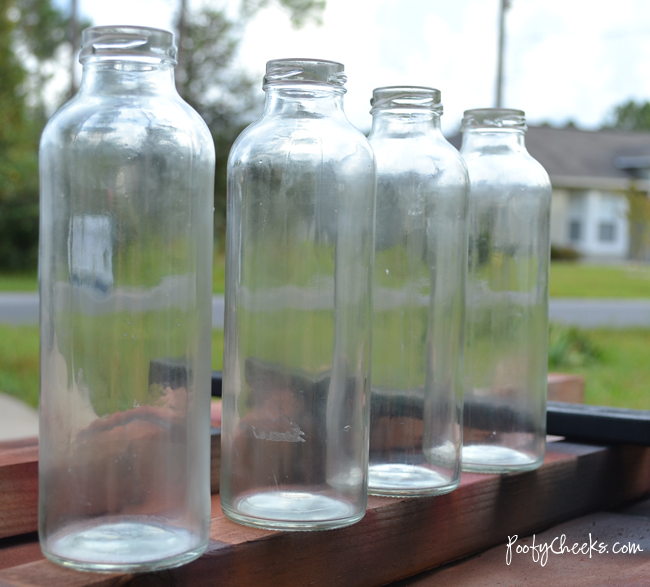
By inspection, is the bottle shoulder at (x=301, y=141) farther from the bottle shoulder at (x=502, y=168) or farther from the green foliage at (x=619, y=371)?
the green foliage at (x=619, y=371)

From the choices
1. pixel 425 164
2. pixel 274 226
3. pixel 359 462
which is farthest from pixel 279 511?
pixel 425 164

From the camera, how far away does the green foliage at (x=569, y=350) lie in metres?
4.72

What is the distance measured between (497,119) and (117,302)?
524 millimetres

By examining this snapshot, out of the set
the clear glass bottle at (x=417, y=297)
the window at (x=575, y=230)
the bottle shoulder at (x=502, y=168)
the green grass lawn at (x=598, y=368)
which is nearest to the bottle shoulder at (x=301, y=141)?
the clear glass bottle at (x=417, y=297)

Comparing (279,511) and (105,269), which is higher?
(105,269)

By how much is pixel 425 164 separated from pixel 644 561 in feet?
1.41

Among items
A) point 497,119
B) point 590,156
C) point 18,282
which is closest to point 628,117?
point 590,156

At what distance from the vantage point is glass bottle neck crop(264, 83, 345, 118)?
0.65 meters

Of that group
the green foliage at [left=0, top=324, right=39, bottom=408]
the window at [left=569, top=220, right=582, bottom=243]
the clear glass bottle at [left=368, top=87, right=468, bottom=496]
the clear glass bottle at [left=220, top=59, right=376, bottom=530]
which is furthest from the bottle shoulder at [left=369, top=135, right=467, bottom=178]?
the window at [left=569, top=220, right=582, bottom=243]

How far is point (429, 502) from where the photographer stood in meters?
0.72

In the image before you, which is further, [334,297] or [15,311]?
[15,311]

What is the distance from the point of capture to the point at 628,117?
33.6 meters

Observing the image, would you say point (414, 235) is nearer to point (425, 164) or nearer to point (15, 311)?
point (425, 164)

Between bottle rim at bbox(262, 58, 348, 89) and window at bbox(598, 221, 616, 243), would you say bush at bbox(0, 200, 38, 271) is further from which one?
window at bbox(598, 221, 616, 243)
